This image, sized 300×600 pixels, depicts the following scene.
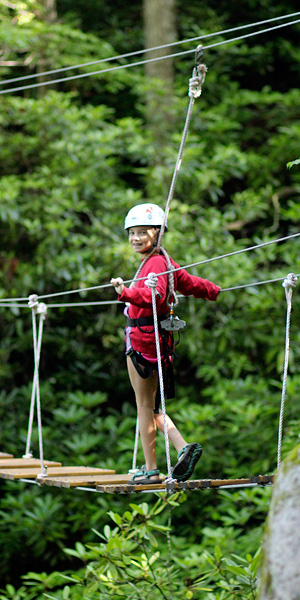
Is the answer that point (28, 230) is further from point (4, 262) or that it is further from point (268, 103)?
point (268, 103)

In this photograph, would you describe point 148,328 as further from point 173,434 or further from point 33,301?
point 33,301

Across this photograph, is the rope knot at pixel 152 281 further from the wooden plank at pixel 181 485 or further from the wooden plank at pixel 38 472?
the wooden plank at pixel 38 472

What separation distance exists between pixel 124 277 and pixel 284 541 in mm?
3242

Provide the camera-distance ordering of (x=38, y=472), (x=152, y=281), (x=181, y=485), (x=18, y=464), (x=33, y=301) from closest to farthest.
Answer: (x=181, y=485)
(x=152, y=281)
(x=38, y=472)
(x=18, y=464)
(x=33, y=301)

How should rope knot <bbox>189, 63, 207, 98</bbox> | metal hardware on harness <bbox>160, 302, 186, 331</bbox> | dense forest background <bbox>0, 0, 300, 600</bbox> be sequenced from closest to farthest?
metal hardware on harness <bbox>160, 302, 186, 331</bbox> < rope knot <bbox>189, 63, 207, 98</bbox> < dense forest background <bbox>0, 0, 300, 600</bbox>

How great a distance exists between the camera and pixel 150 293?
2414mm

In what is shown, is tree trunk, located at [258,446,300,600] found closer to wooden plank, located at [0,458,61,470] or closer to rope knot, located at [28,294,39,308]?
wooden plank, located at [0,458,61,470]

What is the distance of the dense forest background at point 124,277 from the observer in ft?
15.1

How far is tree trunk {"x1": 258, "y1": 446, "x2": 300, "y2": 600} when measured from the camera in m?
1.43

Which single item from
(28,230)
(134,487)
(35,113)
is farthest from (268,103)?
(134,487)

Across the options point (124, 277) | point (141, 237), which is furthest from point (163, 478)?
point (124, 277)

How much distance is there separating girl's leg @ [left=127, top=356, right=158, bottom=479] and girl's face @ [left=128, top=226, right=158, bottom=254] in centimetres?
39

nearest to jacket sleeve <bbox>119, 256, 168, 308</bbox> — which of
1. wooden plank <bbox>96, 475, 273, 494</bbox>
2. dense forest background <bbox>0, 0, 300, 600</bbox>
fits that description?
wooden plank <bbox>96, 475, 273, 494</bbox>

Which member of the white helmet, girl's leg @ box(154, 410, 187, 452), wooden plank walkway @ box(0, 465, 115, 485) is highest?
the white helmet
